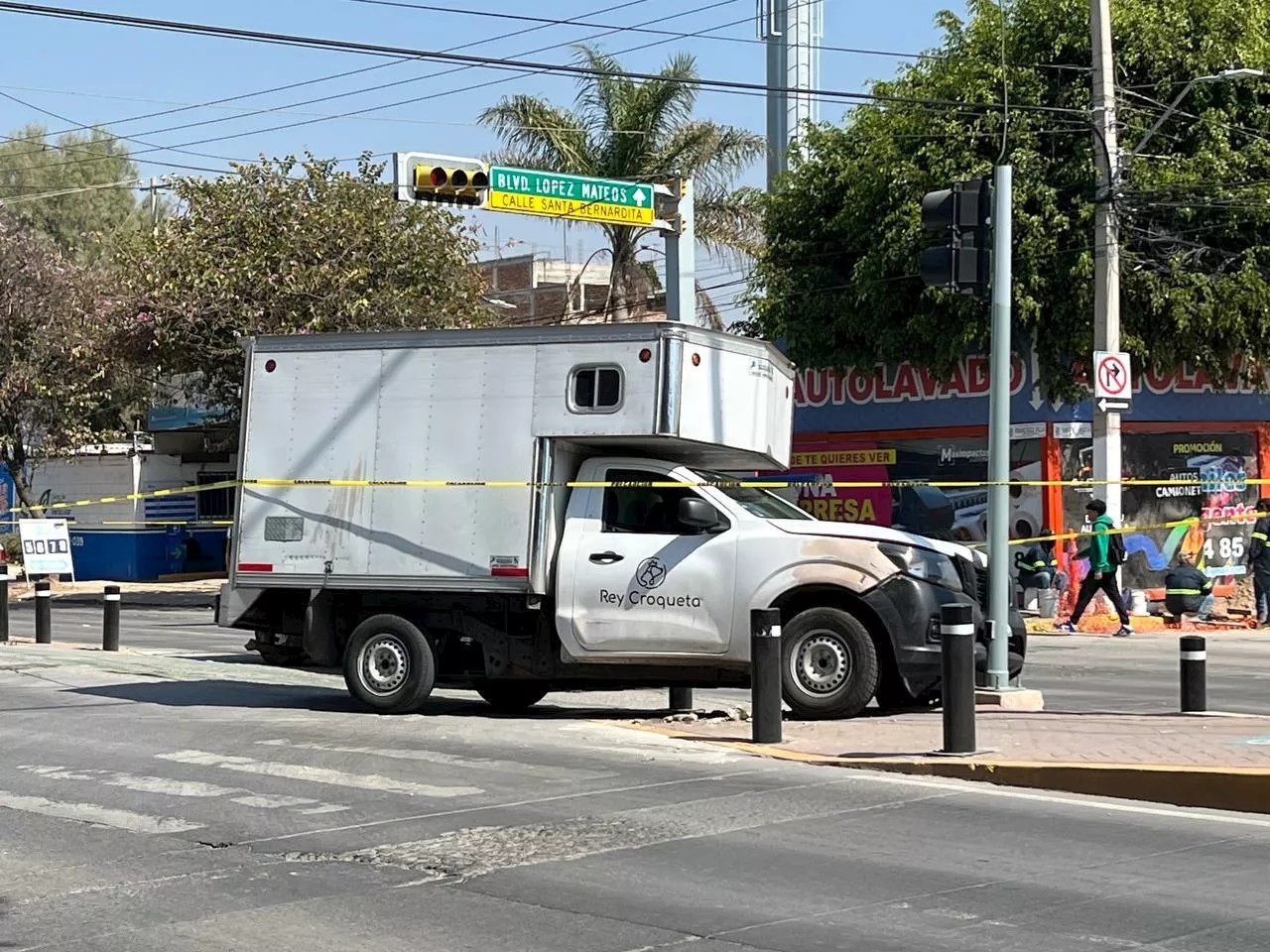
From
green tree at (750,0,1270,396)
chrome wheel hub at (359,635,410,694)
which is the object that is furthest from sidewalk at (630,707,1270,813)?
green tree at (750,0,1270,396)

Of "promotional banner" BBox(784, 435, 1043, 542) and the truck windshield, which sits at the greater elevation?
"promotional banner" BBox(784, 435, 1043, 542)

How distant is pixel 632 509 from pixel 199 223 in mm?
20432

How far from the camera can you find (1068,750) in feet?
33.3

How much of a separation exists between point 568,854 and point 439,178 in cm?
1456

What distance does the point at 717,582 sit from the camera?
12.3 meters

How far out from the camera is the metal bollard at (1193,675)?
39.5 ft

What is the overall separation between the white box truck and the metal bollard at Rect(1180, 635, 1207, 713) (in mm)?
1506

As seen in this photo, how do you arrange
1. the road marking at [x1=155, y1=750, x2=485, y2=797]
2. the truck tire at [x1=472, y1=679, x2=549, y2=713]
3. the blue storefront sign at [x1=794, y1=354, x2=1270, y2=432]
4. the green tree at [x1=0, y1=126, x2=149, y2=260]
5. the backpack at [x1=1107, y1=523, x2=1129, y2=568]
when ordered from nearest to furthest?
the road marking at [x1=155, y1=750, x2=485, y2=797], the truck tire at [x1=472, y1=679, x2=549, y2=713], the backpack at [x1=1107, y1=523, x2=1129, y2=568], the blue storefront sign at [x1=794, y1=354, x2=1270, y2=432], the green tree at [x1=0, y1=126, x2=149, y2=260]

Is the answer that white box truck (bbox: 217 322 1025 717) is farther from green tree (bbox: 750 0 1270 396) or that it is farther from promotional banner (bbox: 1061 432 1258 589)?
promotional banner (bbox: 1061 432 1258 589)

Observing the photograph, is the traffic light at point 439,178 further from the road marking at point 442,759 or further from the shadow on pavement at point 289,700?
the road marking at point 442,759

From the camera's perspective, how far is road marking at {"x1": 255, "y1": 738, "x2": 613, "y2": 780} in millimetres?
10102

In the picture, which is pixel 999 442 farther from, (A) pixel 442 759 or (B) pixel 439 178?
(B) pixel 439 178

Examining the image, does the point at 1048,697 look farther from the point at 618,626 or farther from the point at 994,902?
the point at 994,902

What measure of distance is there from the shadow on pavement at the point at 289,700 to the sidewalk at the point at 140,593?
52.3ft
